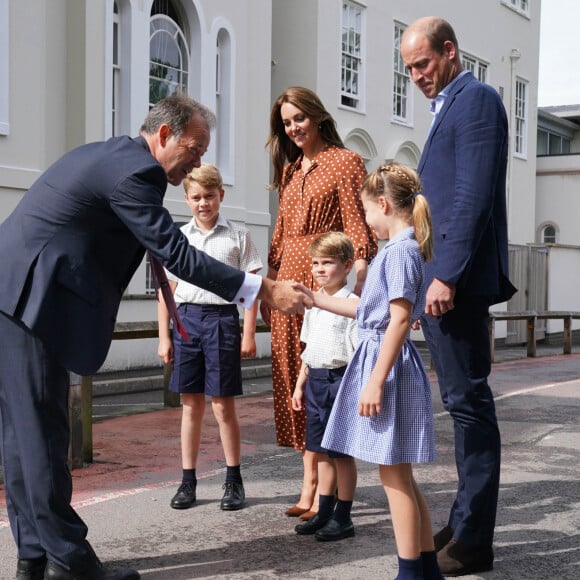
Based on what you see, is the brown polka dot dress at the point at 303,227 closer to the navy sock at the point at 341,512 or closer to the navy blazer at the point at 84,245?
the navy sock at the point at 341,512

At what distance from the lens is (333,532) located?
457 centimetres

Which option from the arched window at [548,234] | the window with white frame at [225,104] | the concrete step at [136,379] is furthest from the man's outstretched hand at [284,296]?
the arched window at [548,234]

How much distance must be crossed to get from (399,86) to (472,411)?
1698 cm

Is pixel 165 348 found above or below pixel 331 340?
below

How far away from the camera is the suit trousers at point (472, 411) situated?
4.04 meters

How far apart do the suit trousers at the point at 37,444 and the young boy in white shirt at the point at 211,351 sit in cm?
152

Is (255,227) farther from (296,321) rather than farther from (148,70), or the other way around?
(296,321)

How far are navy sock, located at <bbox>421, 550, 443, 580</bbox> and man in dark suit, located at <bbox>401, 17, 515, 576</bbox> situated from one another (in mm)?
354

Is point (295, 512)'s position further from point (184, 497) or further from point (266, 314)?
point (266, 314)

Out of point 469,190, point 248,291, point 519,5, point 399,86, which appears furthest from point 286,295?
point 519,5

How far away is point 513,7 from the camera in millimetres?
24875

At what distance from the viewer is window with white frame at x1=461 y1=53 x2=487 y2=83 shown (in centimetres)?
2282

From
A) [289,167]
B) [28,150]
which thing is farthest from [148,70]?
[289,167]

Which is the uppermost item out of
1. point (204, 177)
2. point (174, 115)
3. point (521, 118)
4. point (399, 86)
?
point (521, 118)
